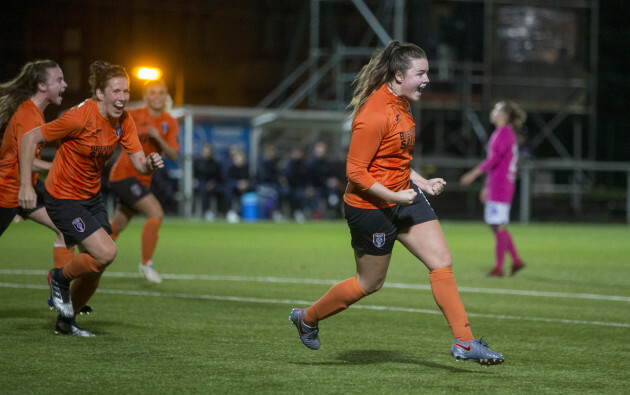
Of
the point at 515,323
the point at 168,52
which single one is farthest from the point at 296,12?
the point at 515,323

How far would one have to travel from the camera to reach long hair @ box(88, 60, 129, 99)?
759cm

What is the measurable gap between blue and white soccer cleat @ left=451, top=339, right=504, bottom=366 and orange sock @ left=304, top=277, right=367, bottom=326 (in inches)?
31.9

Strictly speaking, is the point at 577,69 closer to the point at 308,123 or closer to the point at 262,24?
the point at 308,123

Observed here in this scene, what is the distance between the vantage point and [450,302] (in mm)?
6520

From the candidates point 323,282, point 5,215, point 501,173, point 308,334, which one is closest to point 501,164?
point 501,173

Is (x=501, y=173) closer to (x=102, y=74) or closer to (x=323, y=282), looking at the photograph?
(x=323, y=282)

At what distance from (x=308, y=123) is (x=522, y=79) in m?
7.20

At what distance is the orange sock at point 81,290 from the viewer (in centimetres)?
799

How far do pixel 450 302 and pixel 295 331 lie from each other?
210 centimetres

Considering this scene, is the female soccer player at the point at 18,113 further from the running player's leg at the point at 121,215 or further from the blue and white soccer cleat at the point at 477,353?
the blue and white soccer cleat at the point at 477,353

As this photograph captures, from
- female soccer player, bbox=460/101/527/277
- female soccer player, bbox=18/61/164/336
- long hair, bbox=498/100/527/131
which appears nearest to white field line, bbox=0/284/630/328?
female soccer player, bbox=18/61/164/336

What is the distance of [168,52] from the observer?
38.9 metres

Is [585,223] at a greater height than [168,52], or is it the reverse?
[168,52]

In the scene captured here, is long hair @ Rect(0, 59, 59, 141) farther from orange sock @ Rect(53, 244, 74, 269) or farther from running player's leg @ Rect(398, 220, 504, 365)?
running player's leg @ Rect(398, 220, 504, 365)
